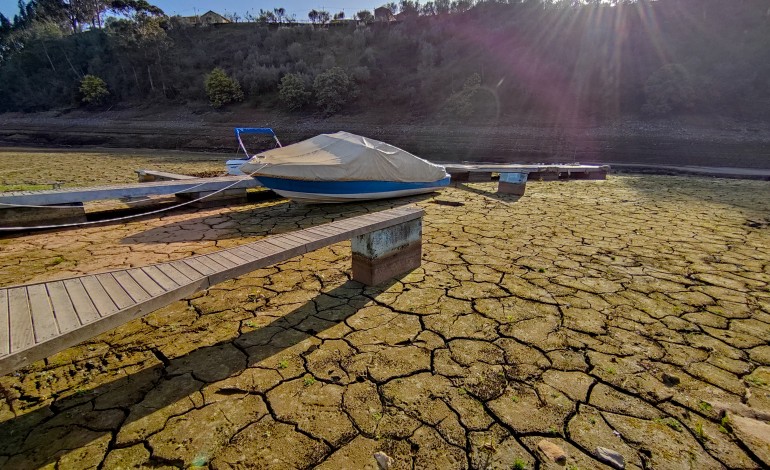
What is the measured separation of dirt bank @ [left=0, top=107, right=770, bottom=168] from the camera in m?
15.1

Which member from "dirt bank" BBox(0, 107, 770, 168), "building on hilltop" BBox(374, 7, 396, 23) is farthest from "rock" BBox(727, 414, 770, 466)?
"building on hilltop" BBox(374, 7, 396, 23)

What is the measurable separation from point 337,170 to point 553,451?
4.59 m

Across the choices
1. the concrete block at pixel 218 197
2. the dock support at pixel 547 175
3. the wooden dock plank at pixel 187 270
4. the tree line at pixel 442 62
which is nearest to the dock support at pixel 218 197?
the concrete block at pixel 218 197

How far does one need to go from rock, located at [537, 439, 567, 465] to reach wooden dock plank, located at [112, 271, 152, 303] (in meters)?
2.16

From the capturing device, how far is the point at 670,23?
26.0 meters

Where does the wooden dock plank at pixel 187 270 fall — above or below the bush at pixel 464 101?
below

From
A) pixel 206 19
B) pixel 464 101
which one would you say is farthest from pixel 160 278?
pixel 206 19

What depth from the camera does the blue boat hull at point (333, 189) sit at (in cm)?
540

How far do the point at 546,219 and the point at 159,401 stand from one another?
535 cm

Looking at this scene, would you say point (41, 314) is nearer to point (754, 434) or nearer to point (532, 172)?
point (754, 434)

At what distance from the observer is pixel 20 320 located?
1.69m

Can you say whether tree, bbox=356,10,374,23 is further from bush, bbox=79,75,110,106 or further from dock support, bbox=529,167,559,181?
dock support, bbox=529,167,559,181

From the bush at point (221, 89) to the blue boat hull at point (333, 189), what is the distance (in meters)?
31.3

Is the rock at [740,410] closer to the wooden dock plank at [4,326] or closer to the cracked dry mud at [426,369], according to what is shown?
the cracked dry mud at [426,369]
